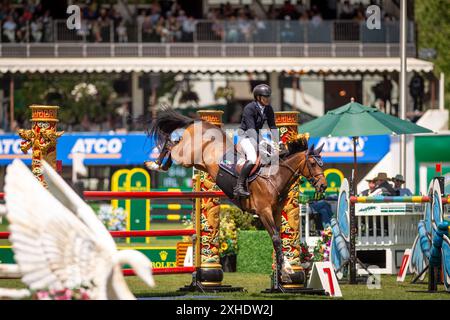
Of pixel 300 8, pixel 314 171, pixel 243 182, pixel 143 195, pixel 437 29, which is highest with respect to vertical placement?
pixel 437 29

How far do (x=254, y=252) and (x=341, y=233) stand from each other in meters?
2.06

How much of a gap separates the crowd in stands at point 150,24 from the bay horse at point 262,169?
23331 millimetres

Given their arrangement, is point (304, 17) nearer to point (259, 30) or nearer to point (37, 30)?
point (259, 30)

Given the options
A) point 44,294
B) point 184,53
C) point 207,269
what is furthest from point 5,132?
point 44,294

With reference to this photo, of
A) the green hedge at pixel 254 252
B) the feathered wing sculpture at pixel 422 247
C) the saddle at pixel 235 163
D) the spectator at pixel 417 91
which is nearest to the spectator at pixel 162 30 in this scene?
the spectator at pixel 417 91

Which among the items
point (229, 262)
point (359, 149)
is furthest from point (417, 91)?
point (229, 262)

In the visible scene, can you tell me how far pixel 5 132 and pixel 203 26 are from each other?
7592 millimetres

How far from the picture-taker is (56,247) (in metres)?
8.87

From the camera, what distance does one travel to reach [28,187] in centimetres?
880

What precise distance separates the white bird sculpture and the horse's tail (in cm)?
666

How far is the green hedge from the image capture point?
18219mm

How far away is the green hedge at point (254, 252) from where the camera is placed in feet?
59.8

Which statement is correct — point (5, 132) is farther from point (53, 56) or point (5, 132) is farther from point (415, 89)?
point (415, 89)

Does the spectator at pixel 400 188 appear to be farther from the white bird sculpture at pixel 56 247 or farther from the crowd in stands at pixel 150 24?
the crowd in stands at pixel 150 24
